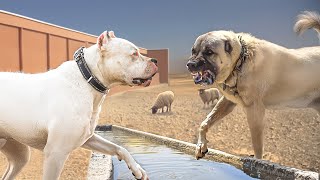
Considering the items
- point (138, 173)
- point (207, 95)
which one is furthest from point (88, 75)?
point (207, 95)

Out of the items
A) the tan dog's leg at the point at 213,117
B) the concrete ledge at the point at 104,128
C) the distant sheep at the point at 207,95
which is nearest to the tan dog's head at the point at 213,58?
the tan dog's leg at the point at 213,117

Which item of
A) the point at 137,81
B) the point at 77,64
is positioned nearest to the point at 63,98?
the point at 77,64

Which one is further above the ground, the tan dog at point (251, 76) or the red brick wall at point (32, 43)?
the red brick wall at point (32, 43)

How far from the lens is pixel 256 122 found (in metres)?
2.68

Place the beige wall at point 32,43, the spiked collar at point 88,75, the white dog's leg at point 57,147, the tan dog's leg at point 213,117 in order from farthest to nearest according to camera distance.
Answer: the beige wall at point 32,43 < the tan dog's leg at point 213,117 < the spiked collar at point 88,75 < the white dog's leg at point 57,147

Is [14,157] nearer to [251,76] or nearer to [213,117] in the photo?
[213,117]

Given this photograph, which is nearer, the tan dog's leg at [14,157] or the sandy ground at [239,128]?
the tan dog's leg at [14,157]

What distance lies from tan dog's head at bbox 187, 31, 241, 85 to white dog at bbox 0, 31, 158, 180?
0.83 m

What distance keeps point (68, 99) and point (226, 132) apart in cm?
381

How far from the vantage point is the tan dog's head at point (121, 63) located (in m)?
1.82

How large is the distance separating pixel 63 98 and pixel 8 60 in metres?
5.55

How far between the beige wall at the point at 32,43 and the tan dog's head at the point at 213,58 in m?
4.54

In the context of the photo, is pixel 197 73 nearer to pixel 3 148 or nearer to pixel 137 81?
pixel 137 81

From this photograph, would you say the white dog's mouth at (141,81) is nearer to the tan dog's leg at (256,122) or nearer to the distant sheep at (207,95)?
the tan dog's leg at (256,122)
